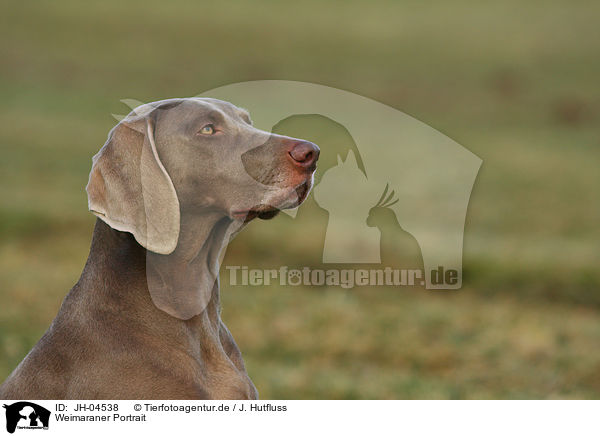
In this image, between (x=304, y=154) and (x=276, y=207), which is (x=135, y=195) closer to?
(x=276, y=207)

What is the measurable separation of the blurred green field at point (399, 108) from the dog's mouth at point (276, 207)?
1.00 metres

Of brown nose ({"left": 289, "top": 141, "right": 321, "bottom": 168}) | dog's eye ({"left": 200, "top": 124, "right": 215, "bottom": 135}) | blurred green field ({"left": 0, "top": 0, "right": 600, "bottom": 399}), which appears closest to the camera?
brown nose ({"left": 289, "top": 141, "right": 321, "bottom": 168})

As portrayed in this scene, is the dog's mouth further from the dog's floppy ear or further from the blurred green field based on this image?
the blurred green field

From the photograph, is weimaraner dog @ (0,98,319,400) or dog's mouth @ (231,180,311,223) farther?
dog's mouth @ (231,180,311,223)

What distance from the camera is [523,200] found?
17656mm

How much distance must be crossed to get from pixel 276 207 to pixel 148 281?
0.67 metres

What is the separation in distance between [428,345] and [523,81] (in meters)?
22.3

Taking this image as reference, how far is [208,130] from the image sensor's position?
3.67m

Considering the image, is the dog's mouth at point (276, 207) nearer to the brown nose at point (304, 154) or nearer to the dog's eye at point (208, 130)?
the brown nose at point (304, 154)
